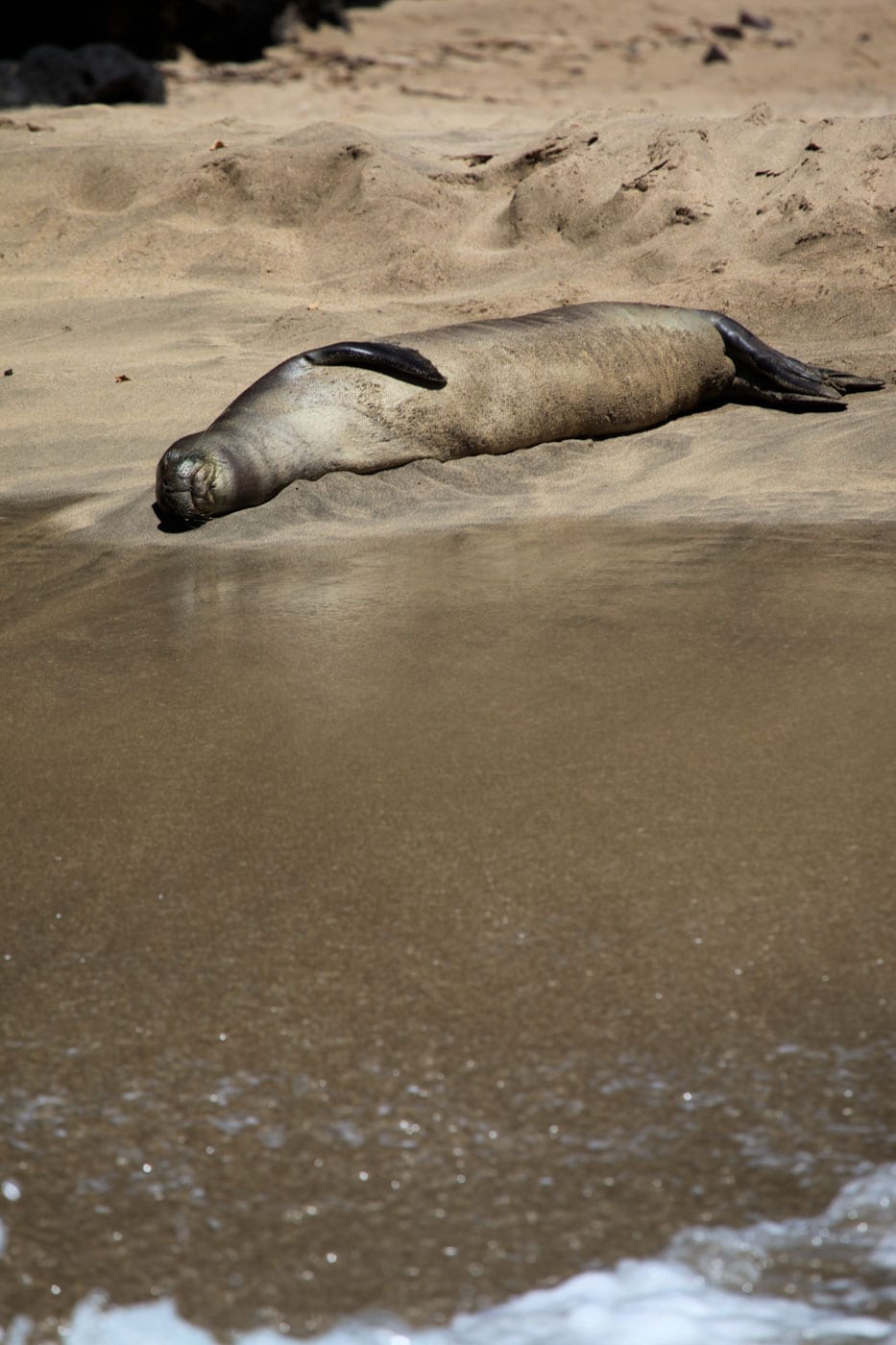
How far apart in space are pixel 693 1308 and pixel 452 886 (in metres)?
0.80

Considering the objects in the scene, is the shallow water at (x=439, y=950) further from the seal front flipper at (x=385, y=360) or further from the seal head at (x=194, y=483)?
the seal front flipper at (x=385, y=360)

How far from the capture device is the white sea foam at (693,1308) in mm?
1236

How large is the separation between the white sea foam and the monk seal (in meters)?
3.11

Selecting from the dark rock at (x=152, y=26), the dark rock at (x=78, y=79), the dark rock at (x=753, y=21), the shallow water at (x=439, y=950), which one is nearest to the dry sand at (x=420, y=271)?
the shallow water at (x=439, y=950)

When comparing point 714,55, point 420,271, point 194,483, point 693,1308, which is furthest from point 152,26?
point 693,1308

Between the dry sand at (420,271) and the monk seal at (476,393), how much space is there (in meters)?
0.13

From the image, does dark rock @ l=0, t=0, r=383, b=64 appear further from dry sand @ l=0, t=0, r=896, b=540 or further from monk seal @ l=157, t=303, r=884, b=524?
monk seal @ l=157, t=303, r=884, b=524

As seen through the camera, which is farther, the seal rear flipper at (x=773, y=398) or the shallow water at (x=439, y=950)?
the seal rear flipper at (x=773, y=398)

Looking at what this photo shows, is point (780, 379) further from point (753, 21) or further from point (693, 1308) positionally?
point (753, 21)

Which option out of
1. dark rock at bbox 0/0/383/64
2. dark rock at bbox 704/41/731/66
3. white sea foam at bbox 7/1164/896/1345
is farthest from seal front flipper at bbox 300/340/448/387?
dark rock at bbox 0/0/383/64

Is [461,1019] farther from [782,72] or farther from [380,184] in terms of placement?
[782,72]

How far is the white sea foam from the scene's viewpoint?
4.06ft

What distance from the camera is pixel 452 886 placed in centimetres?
197

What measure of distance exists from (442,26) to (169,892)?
16.6 metres
